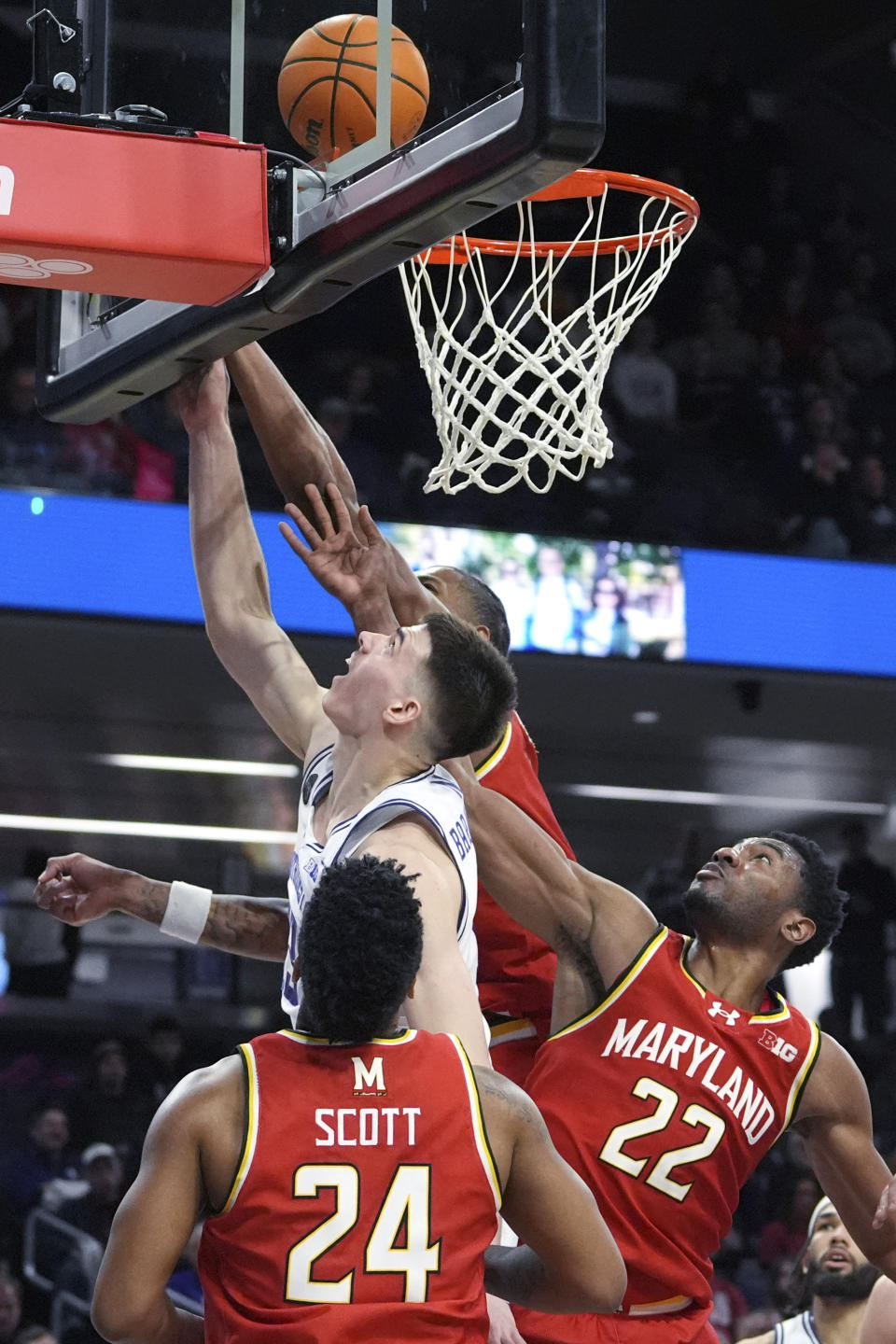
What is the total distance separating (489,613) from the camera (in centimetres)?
441

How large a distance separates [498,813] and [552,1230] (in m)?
1.17

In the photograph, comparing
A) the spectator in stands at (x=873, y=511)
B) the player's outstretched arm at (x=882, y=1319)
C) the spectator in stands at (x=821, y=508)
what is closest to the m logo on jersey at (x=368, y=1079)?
the player's outstretched arm at (x=882, y=1319)

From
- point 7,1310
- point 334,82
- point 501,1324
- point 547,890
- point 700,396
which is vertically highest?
point 700,396

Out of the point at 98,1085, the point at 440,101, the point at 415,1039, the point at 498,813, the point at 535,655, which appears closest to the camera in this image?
the point at 415,1039

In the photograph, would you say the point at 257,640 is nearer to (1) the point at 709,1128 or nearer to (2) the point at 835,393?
(1) the point at 709,1128

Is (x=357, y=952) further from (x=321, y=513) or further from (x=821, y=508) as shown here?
(x=821, y=508)

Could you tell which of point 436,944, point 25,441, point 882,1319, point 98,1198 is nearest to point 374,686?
point 436,944

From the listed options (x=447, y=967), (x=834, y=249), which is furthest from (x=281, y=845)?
(x=447, y=967)

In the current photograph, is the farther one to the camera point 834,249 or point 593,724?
point 834,249

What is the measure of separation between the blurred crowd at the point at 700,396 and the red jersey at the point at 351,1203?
7508mm

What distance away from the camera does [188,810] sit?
1198cm

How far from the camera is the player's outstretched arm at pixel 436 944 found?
299 cm

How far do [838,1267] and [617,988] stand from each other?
78.6 inches

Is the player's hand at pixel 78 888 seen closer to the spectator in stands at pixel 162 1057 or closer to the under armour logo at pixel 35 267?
the under armour logo at pixel 35 267
